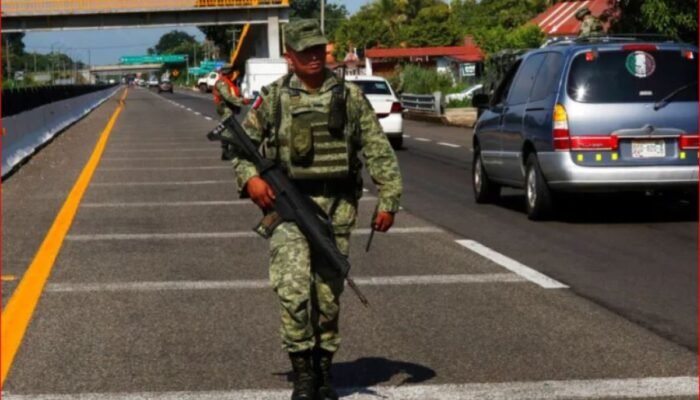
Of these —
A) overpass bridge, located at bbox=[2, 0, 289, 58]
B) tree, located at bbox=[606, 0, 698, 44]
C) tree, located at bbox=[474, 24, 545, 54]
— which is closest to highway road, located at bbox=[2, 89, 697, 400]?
tree, located at bbox=[606, 0, 698, 44]

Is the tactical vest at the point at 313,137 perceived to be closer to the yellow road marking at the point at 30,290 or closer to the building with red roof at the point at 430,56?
the yellow road marking at the point at 30,290

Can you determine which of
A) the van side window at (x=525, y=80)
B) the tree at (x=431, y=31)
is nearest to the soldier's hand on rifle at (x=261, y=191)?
the van side window at (x=525, y=80)

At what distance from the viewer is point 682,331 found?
8.57 metres

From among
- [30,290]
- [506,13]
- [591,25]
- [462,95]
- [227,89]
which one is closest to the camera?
[30,290]

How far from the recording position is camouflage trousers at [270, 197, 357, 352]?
6.56 metres

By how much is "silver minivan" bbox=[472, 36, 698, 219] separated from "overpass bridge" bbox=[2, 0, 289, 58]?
238 ft

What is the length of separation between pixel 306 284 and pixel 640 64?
892 centimetres

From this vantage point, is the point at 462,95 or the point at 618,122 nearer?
the point at 618,122

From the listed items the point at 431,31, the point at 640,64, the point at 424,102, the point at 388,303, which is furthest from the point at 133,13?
the point at 388,303

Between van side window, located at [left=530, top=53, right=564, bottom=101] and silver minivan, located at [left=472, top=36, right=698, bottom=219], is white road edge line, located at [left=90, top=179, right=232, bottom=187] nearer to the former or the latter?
van side window, located at [left=530, top=53, right=564, bottom=101]

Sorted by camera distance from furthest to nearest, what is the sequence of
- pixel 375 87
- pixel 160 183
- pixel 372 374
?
1. pixel 375 87
2. pixel 160 183
3. pixel 372 374

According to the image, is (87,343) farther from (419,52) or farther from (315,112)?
(419,52)

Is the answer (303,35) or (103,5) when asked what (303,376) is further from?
(103,5)

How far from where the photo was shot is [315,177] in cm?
665
